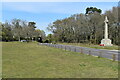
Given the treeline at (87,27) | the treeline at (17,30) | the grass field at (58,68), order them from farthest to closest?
1. the treeline at (17,30)
2. the treeline at (87,27)
3. the grass field at (58,68)

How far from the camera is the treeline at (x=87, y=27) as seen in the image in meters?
57.9

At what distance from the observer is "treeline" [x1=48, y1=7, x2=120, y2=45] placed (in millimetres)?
57925

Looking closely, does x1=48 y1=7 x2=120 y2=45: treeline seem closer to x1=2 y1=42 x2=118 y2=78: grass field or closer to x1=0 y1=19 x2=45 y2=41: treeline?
x1=0 y1=19 x2=45 y2=41: treeline

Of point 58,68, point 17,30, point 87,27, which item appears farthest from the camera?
point 17,30

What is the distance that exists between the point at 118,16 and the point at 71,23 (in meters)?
23.8

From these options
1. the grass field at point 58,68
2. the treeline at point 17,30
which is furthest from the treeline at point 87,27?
the grass field at point 58,68

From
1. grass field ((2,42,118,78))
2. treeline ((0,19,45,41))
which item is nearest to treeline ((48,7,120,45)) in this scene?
treeline ((0,19,45,41))

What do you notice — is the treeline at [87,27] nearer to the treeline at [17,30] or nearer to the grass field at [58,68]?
the treeline at [17,30]

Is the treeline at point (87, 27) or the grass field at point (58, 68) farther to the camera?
the treeline at point (87, 27)

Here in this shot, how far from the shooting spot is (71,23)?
239ft

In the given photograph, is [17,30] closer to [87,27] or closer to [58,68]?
[87,27]

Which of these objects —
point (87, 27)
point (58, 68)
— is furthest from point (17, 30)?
point (58, 68)

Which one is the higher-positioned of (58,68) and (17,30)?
(17,30)

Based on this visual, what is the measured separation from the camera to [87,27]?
6581cm
